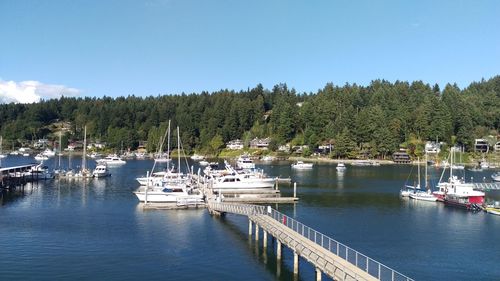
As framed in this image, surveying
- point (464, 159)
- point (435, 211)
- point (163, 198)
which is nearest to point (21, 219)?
point (163, 198)

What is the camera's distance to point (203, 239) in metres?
42.7

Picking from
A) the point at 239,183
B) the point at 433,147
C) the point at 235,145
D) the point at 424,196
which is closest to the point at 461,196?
the point at 424,196

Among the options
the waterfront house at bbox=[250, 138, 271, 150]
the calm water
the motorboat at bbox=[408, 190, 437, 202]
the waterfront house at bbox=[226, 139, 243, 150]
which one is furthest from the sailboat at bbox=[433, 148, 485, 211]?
the waterfront house at bbox=[226, 139, 243, 150]

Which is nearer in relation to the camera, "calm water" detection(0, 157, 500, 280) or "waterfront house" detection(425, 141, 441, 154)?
"calm water" detection(0, 157, 500, 280)

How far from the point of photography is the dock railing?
2905 cm

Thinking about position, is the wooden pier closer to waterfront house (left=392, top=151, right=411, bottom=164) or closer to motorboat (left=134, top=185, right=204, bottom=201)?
motorboat (left=134, top=185, right=204, bottom=201)

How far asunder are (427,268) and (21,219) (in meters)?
40.7

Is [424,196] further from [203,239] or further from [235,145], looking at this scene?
[235,145]

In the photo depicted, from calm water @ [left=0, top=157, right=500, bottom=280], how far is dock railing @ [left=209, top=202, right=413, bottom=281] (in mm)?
1867

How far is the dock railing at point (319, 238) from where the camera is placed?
29.1 metres

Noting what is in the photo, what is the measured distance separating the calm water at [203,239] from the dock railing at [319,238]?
73.5 inches

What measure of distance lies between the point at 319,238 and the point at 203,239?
10.3 m

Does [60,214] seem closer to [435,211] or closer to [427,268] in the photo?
[427,268]

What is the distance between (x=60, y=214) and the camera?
55.0 metres
